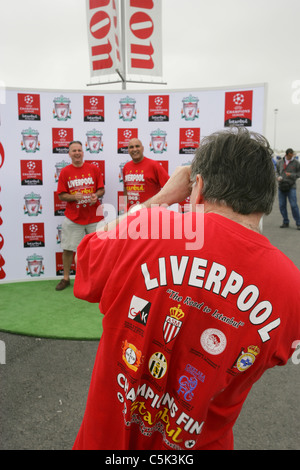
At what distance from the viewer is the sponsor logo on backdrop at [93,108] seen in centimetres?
469

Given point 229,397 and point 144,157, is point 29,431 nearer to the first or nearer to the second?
point 229,397

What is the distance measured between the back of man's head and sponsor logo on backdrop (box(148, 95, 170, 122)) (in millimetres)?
4103

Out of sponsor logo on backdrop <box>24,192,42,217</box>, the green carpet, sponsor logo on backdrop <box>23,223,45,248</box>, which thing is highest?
sponsor logo on backdrop <box>24,192,42,217</box>

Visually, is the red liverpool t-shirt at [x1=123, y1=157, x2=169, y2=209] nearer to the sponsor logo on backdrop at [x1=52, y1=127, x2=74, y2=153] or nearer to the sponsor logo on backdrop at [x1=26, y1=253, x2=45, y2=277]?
the sponsor logo on backdrop at [x1=52, y1=127, x2=74, y2=153]

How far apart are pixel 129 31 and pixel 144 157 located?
3.94 m

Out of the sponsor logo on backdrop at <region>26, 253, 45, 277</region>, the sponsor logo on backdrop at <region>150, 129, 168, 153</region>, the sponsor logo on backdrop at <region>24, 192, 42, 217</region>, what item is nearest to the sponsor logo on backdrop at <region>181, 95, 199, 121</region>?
the sponsor logo on backdrop at <region>150, 129, 168, 153</region>

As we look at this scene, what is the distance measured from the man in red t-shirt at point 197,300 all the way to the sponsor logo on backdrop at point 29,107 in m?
4.33

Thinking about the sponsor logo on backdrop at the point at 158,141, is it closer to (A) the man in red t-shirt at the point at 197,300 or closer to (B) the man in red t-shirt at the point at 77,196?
(B) the man in red t-shirt at the point at 77,196

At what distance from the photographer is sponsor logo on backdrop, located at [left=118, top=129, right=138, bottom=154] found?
4766 mm

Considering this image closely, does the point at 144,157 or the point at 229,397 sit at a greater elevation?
the point at 144,157

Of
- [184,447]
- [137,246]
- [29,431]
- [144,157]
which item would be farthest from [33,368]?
[144,157]

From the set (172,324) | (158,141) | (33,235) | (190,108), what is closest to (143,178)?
(158,141)

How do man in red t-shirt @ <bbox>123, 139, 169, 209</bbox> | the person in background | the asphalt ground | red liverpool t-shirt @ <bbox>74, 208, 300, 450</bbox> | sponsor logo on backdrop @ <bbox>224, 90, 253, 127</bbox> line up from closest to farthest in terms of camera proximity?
red liverpool t-shirt @ <bbox>74, 208, 300, 450</bbox>
the asphalt ground
sponsor logo on backdrop @ <bbox>224, 90, 253, 127</bbox>
man in red t-shirt @ <bbox>123, 139, 169, 209</bbox>
the person in background

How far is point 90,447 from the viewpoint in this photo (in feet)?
2.98
